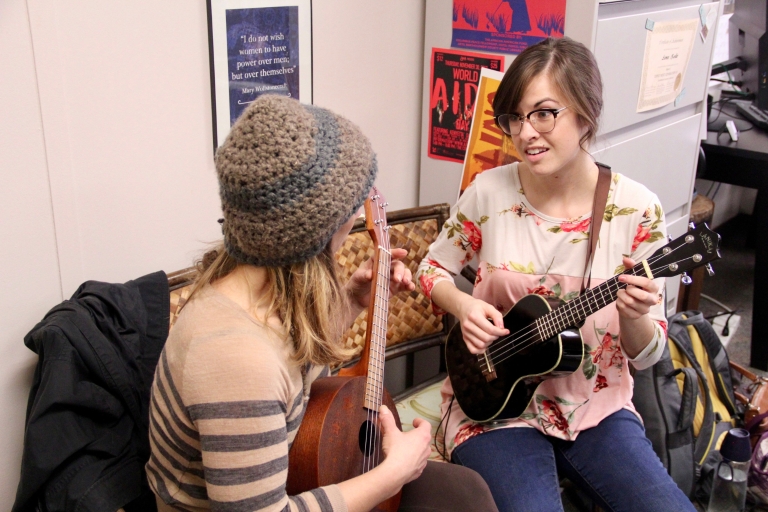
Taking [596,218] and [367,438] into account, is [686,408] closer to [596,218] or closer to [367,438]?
[596,218]

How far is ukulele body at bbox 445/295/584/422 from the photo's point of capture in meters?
1.42

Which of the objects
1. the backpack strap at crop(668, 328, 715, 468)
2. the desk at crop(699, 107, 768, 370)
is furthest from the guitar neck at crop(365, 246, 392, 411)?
the desk at crop(699, 107, 768, 370)

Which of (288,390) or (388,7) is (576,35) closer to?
(388,7)

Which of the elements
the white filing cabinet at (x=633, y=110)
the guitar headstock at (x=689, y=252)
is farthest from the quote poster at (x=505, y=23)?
the guitar headstock at (x=689, y=252)

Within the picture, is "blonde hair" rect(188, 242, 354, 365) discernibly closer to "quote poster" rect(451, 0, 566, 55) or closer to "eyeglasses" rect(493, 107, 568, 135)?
"eyeglasses" rect(493, 107, 568, 135)

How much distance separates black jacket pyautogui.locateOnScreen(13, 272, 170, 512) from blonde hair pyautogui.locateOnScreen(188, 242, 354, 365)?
0.27m

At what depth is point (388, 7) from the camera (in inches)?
76.4

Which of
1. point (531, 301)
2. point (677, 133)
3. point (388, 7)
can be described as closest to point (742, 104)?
point (677, 133)

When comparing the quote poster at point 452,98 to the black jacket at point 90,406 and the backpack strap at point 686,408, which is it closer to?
the backpack strap at point 686,408

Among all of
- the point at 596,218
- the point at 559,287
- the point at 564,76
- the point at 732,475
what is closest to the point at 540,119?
the point at 564,76

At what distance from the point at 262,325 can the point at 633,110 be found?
4.60ft

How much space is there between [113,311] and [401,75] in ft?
3.69

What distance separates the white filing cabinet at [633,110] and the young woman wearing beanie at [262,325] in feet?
3.37

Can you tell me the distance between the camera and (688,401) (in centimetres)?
186
